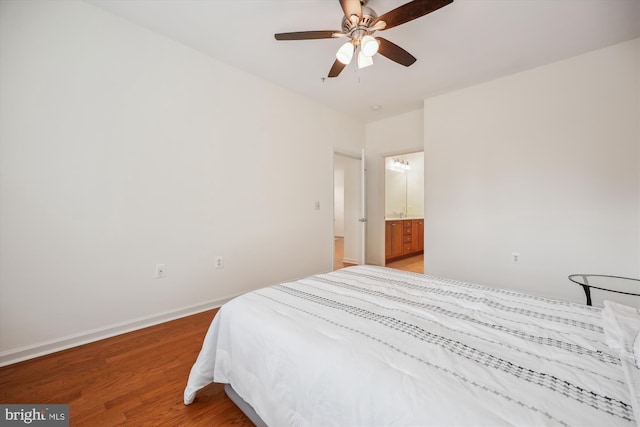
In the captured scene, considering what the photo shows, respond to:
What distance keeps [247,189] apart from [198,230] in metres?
0.70

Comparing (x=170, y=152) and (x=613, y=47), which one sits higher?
(x=613, y=47)

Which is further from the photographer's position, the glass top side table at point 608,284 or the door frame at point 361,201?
the door frame at point 361,201

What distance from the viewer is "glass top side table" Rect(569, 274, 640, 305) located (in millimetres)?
1811

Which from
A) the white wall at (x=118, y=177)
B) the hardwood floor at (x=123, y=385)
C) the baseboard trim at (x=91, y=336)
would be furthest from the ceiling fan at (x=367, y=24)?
the baseboard trim at (x=91, y=336)

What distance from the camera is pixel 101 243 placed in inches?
81.5

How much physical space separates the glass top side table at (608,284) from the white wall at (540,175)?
0.61 meters

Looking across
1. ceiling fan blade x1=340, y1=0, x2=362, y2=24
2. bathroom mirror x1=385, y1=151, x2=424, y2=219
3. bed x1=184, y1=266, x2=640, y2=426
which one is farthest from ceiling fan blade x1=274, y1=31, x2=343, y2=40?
bathroom mirror x1=385, y1=151, x2=424, y2=219

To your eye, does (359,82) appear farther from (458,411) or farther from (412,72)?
(458,411)

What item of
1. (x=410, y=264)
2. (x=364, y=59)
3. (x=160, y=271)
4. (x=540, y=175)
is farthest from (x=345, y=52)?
(x=410, y=264)

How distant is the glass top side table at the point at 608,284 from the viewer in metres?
1.81

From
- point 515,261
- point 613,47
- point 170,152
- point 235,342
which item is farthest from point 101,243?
point 613,47

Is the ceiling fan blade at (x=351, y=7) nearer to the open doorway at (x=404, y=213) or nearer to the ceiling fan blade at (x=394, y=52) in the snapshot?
the ceiling fan blade at (x=394, y=52)

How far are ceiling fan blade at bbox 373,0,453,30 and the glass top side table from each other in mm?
2083

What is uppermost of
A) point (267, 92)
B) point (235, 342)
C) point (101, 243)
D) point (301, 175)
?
point (267, 92)
